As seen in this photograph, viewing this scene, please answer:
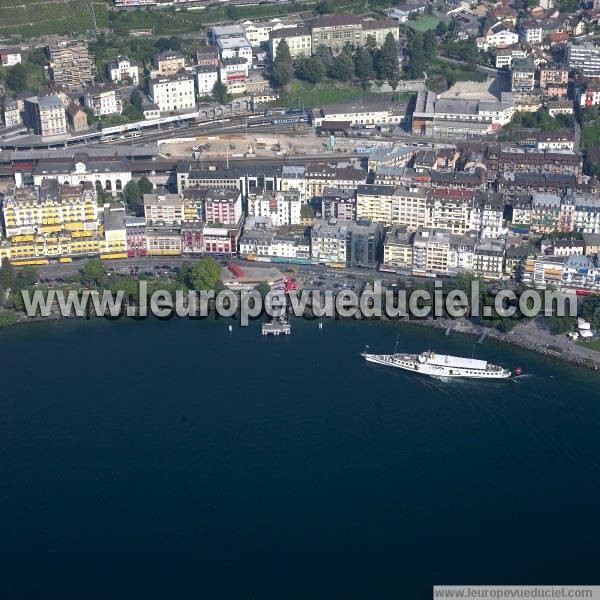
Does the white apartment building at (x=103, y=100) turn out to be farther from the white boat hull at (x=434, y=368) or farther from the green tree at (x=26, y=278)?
the white boat hull at (x=434, y=368)

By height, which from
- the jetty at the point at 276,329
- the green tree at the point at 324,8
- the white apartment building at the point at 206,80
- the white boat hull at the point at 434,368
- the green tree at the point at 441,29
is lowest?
the white boat hull at the point at 434,368

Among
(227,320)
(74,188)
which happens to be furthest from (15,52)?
(227,320)

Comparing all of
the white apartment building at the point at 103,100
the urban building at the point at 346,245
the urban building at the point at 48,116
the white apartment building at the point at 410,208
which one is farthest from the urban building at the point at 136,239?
the white apartment building at the point at 103,100

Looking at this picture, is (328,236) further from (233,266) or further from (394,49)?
(394,49)

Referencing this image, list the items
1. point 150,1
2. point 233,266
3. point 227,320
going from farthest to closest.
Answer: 1. point 150,1
2. point 233,266
3. point 227,320

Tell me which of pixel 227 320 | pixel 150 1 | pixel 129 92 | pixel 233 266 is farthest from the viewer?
pixel 150 1

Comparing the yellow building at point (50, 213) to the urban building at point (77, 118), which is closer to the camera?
the yellow building at point (50, 213)

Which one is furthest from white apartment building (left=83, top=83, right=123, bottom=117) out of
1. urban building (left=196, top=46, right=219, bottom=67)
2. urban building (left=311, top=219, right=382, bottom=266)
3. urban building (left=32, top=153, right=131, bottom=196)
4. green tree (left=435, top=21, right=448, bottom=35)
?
green tree (left=435, top=21, right=448, bottom=35)
